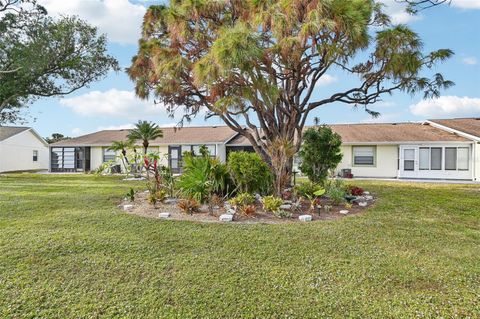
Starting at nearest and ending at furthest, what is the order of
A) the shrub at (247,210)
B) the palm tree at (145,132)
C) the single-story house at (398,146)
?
the shrub at (247,210) < the single-story house at (398,146) < the palm tree at (145,132)

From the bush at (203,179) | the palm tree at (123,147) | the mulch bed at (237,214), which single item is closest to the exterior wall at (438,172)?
the mulch bed at (237,214)

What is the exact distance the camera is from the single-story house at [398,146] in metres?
19.4

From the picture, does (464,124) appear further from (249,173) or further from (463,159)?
(249,173)

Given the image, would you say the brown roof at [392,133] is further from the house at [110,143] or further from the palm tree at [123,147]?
the palm tree at [123,147]

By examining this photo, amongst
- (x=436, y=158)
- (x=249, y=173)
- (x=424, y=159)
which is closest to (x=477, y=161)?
(x=436, y=158)

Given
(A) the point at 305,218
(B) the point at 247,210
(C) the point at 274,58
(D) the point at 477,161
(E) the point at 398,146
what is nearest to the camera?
(A) the point at 305,218

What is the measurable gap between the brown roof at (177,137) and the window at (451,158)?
555 inches

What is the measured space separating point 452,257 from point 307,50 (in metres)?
7.36

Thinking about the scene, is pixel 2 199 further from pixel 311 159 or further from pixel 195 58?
pixel 311 159

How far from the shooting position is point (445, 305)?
3.86 meters

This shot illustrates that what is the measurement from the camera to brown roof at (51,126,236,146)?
25.1 meters

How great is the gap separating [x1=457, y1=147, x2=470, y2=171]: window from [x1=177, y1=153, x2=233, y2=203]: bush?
16.4m

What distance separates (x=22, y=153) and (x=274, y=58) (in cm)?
3144

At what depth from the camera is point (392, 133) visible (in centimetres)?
2203
